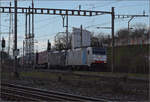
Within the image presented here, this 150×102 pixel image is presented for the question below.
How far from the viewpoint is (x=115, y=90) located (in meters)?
15.3

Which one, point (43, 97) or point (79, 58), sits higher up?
point (79, 58)

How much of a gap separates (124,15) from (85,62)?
28.7 feet

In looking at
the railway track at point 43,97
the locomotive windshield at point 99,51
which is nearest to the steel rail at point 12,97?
the railway track at point 43,97

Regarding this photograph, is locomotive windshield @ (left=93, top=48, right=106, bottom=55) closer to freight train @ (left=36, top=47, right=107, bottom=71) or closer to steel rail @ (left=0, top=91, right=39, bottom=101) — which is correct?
freight train @ (left=36, top=47, right=107, bottom=71)

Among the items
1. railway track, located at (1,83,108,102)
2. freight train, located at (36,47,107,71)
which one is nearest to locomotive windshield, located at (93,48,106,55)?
→ freight train, located at (36,47,107,71)

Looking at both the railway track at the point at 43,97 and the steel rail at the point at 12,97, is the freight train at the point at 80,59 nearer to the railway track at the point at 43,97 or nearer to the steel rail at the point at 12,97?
the railway track at the point at 43,97

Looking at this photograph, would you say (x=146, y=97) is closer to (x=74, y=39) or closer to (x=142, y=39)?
(x=142, y=39)

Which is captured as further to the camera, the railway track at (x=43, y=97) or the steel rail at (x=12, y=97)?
the steel rail at (x=12, y=97)

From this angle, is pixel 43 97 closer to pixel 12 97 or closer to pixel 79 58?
pixel 12 97

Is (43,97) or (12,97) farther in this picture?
(12,97)

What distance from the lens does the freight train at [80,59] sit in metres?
34.3

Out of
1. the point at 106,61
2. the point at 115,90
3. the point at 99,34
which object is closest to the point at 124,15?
the point at 106,61

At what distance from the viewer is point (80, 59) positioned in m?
36.7

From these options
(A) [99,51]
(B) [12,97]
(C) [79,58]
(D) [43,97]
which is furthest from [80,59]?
(D) [43,97]
